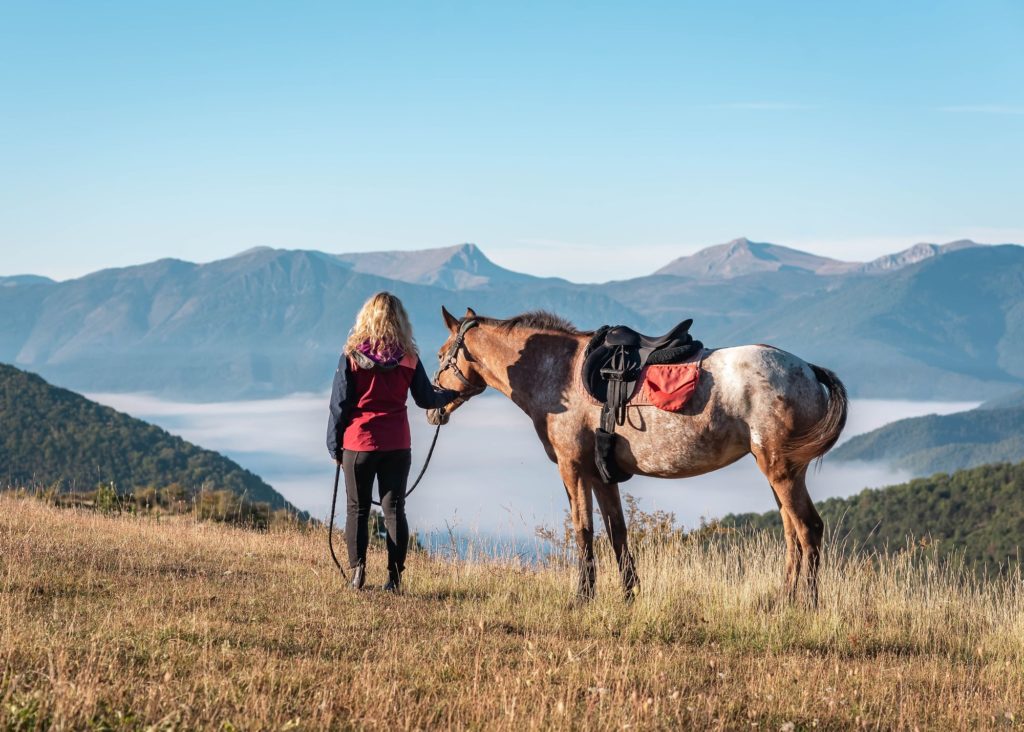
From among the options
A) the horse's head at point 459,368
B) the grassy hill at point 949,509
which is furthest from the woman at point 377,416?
the grassy hill at point 949,509

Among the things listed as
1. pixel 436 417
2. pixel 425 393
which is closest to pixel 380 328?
pixel 425 393

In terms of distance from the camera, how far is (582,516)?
26.8 feet

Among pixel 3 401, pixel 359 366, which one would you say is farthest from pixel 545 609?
pixel 3 401

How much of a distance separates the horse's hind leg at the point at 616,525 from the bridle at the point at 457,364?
1547 mm

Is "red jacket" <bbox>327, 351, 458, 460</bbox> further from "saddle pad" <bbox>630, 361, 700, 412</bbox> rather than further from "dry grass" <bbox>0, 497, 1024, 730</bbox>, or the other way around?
"saddle pad" <bbox>630, 361, 700, 412</bbox>

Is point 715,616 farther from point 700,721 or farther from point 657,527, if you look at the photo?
point 657,527

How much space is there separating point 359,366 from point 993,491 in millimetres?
68152

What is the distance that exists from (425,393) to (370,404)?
0.48m

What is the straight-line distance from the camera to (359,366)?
7.90m

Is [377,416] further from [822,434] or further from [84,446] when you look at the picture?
[84,446]

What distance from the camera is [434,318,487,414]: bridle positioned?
29.4ft

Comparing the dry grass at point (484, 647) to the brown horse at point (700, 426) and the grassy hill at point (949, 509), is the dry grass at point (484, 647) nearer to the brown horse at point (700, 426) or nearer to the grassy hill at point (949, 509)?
the brown horse at point (700, 426)

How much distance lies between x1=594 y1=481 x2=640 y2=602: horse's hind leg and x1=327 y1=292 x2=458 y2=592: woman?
1.58 m

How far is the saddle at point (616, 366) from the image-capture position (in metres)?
7.90
